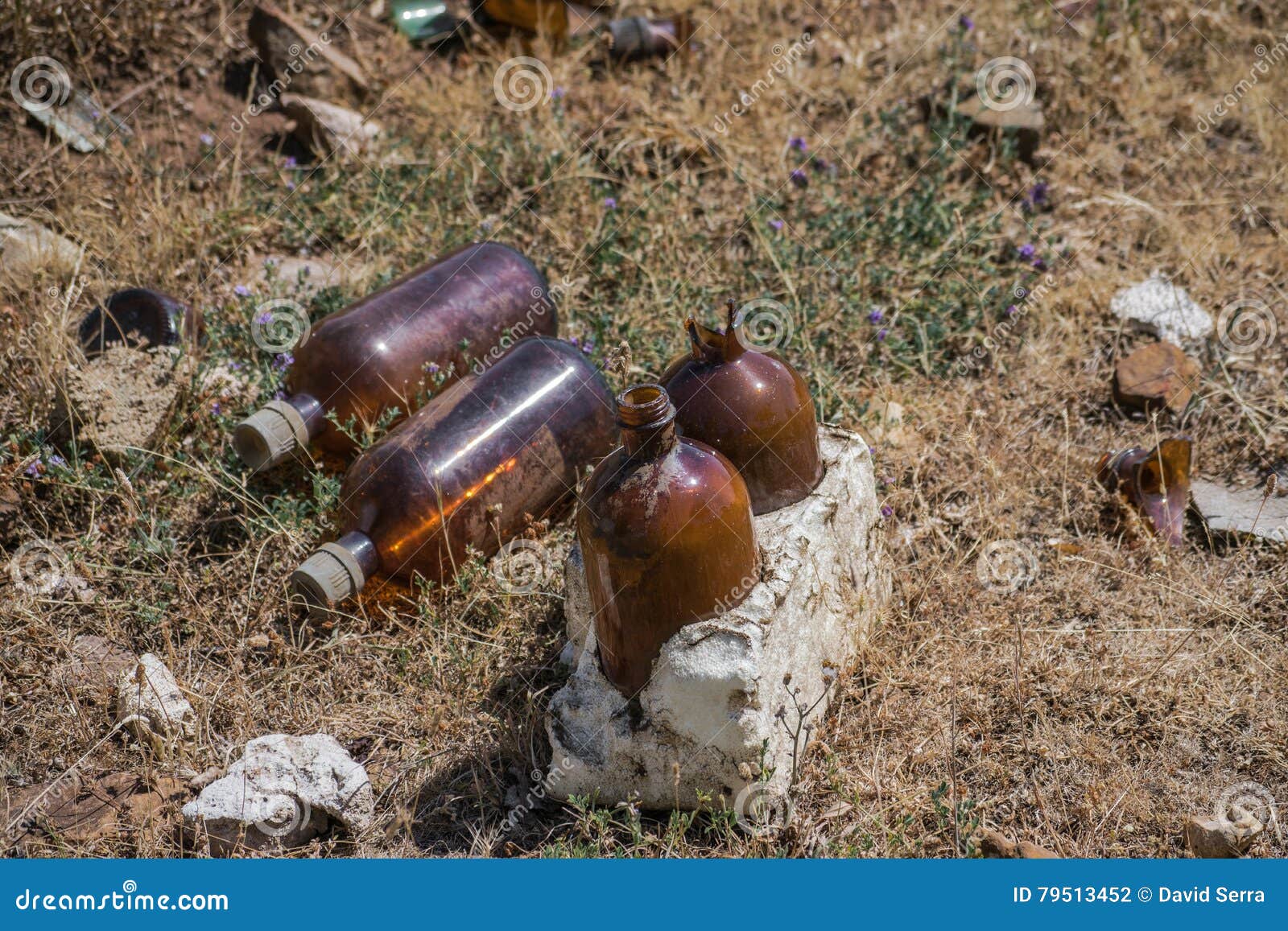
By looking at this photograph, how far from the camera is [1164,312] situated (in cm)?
389

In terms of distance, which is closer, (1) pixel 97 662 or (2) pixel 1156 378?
(1) pixel 97 662

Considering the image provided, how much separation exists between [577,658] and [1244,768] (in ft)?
4.99

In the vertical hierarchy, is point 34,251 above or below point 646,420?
below

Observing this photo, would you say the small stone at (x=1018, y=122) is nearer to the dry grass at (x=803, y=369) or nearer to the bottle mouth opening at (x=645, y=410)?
the dry grass at (x=803, y=369)

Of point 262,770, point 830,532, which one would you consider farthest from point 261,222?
point 830,532

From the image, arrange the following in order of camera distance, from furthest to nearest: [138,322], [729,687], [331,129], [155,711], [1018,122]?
[331,129], [1018,122], [138,322], [155,711], [729,687]

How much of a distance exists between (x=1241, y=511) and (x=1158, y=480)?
0.77 feet

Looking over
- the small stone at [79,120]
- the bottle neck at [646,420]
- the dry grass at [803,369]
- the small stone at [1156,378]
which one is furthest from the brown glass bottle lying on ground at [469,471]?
the small stone at [79,120]

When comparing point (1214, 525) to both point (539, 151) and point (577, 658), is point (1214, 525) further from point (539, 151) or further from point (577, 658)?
point (539, 151)

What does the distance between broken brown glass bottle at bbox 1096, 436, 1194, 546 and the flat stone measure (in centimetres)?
6

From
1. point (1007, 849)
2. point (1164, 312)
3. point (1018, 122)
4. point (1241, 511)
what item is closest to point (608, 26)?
point (1018, 122)

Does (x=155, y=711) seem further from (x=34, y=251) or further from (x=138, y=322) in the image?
(x=34, y=251)

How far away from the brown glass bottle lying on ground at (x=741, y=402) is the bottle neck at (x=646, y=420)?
0.76 feet

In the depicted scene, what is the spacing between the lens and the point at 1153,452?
326 centimetres
